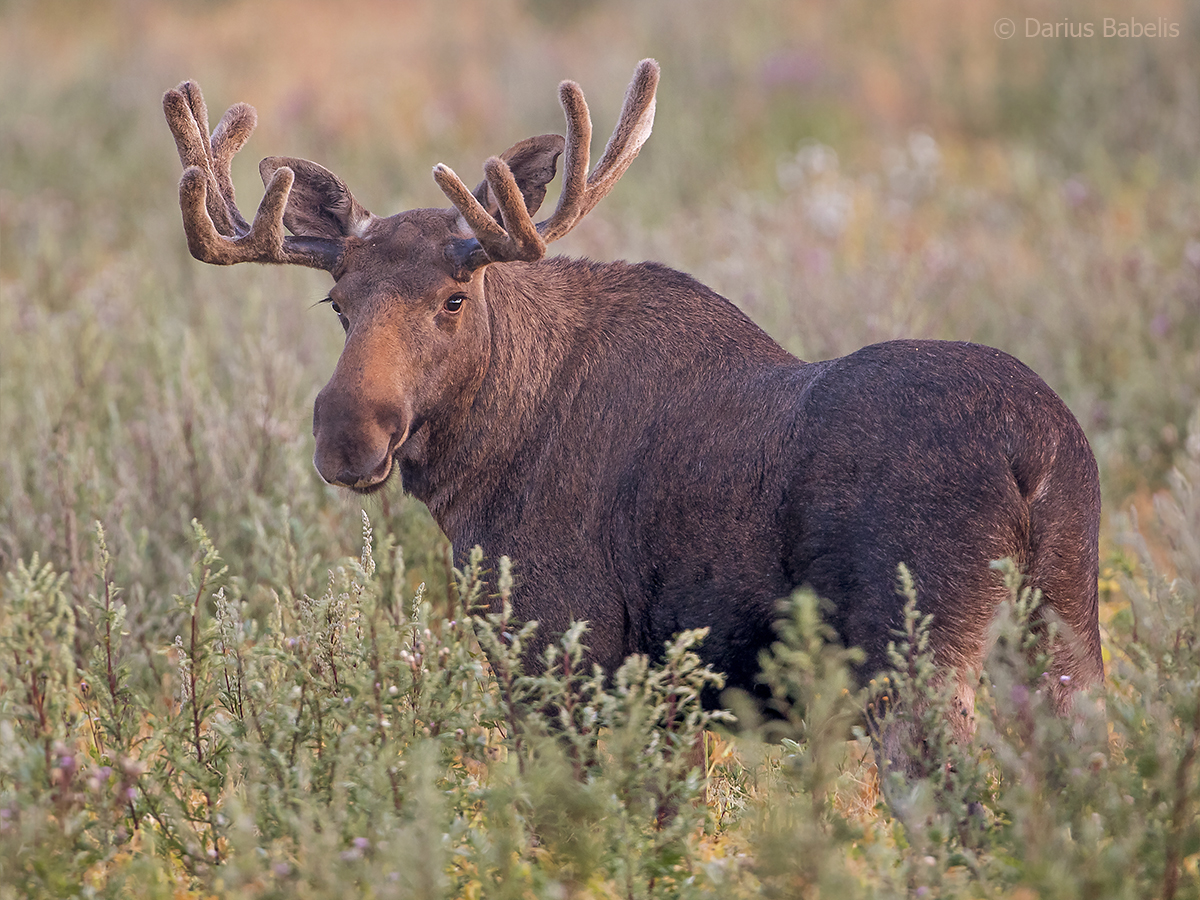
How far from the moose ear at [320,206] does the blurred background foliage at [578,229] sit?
0.93 metres

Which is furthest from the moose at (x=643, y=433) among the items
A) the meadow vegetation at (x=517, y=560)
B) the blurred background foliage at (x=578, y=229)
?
the blurred background foliage at (x=578, y=229)

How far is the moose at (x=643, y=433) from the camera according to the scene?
10.1ft

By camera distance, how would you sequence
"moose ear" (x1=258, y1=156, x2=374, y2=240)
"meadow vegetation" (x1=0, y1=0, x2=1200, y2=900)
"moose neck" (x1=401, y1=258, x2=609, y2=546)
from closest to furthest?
"meadow vegetation" (x1=0, y1=0, x2=1200, y2=900) → "moose neck" (x1=401, y1=258, x2=609, y2=546) → "moose ear" (x1=258, y1=156, x2=374, y2=240)

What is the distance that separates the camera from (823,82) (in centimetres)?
1363

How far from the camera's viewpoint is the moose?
308 cm

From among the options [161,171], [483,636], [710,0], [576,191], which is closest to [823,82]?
[710,0]

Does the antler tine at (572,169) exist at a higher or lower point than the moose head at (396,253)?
higher

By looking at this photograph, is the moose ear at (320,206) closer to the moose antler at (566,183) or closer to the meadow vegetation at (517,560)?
the moose antler at (566,183)

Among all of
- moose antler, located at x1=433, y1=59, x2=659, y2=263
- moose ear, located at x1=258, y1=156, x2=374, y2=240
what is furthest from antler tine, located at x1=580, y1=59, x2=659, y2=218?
moose ear, located at x1=258, y1=156, x2=374, y2=240

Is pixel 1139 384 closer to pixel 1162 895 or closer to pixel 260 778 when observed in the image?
pixel 1162 895

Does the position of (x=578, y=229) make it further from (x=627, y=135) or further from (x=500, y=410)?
(x=500, y=410)

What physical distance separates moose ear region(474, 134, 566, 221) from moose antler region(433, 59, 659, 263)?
0.19 m

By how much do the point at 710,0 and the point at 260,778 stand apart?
1480 cm

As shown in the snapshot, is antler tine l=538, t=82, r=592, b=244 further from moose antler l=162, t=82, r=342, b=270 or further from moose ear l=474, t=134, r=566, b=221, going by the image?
moose antler l=162, t=82, r=342, b=270
